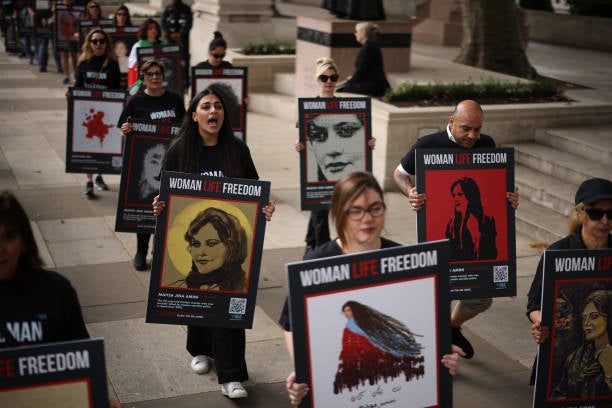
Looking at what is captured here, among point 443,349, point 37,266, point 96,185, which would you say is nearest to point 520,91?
point 96,185

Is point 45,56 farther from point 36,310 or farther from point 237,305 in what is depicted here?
point 36,310

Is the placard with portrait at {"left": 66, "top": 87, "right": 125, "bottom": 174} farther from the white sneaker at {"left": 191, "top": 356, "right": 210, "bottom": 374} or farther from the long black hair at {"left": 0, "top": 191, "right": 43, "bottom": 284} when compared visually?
the long black hair at {"left": 0, "top": 191, "right": 43, "bottom": 284}

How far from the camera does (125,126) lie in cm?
836

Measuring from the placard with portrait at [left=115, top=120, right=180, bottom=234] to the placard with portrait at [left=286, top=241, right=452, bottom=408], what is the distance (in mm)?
4795

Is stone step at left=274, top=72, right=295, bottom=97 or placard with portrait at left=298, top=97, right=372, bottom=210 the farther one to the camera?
stone step at left=274, top=72, right=295, bottom=97

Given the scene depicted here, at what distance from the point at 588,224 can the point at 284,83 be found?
44.4 ft

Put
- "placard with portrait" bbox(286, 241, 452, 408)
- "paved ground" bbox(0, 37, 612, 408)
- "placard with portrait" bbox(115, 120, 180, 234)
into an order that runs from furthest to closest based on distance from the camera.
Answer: "placard with portrait" bbox(115, 120, 180, 234) < "paved ground" bbox(0, 37, 612, 408) < "placard with portrait" bbox(286, 241, 452, 408)

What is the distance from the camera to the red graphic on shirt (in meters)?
11.1

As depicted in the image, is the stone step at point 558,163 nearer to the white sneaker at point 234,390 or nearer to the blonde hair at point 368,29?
the blonde hair at point 368,29

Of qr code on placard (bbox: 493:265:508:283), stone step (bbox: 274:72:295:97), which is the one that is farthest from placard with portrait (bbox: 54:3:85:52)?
qr code on placard (bbox: 493:265:508:283)

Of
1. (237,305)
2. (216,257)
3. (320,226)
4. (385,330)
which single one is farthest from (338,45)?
(385,330)

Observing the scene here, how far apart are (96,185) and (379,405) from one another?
8.98 meters

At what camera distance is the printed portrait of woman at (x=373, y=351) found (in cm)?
401

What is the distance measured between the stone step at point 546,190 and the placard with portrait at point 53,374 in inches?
314
